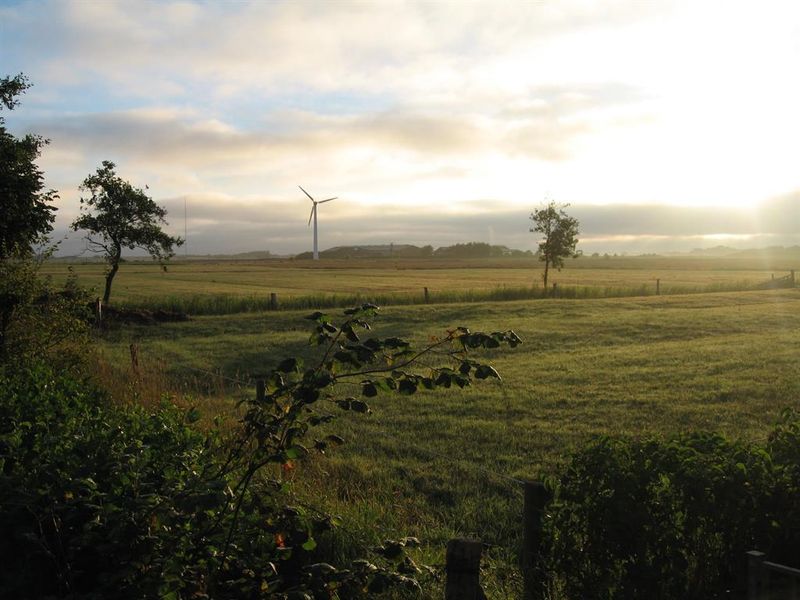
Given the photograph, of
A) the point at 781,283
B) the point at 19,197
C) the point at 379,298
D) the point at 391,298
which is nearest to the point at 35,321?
the point at 19,197

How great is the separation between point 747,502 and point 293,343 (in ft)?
68.4

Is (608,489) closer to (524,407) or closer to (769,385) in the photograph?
(524,407)

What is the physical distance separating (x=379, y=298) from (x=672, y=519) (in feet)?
121

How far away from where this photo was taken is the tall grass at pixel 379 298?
115 feet

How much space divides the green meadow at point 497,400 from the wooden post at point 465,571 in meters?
2.07

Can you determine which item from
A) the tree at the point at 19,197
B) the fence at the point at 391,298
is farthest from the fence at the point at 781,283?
the tree at the point at 19,197

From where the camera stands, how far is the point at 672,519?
3600mm

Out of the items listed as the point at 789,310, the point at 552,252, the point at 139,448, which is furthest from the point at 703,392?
the point at 552,252

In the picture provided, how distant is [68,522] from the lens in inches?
164

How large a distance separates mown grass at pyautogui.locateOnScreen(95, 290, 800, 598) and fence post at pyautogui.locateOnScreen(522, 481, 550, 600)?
36cm

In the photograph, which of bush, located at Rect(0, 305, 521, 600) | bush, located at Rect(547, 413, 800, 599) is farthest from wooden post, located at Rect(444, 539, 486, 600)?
bush, located at Rect(547, 413, 800, 599)

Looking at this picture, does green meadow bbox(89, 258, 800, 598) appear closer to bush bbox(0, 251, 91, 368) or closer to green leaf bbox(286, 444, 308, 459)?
bush bbox(0, 251, 91, 368)

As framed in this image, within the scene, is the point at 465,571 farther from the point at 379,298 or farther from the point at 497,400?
the point at 379,298

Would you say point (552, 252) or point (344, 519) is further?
point (552, 252)
